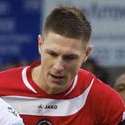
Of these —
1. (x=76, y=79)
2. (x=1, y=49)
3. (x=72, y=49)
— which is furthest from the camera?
(x=1, y=49)

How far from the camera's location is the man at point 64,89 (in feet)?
17.3

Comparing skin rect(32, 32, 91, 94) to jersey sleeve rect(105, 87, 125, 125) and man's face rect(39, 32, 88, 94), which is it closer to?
man's face rect(39, 32, 88, 94)

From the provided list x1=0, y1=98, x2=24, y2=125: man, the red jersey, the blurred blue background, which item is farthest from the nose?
the blurred blue background

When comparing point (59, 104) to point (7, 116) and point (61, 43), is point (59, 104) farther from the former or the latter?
point (7, 116)

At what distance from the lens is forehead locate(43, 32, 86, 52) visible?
521 cm

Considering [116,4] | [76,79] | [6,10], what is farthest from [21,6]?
[76,79]

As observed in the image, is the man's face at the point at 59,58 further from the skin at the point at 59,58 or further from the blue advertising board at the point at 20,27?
the blue advertising board at the point at 20,27

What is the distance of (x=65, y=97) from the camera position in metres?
5.51

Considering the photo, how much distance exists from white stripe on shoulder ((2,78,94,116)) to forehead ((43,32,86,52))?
0.38 m

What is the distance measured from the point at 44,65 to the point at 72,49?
0.18m

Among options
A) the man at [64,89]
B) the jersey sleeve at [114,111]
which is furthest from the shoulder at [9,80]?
the jersey sleeve at [114,111]

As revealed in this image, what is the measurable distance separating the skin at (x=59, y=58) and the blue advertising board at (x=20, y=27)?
5.38m

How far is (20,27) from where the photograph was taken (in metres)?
10.8

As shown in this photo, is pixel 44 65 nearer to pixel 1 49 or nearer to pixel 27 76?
pixel 27 76
